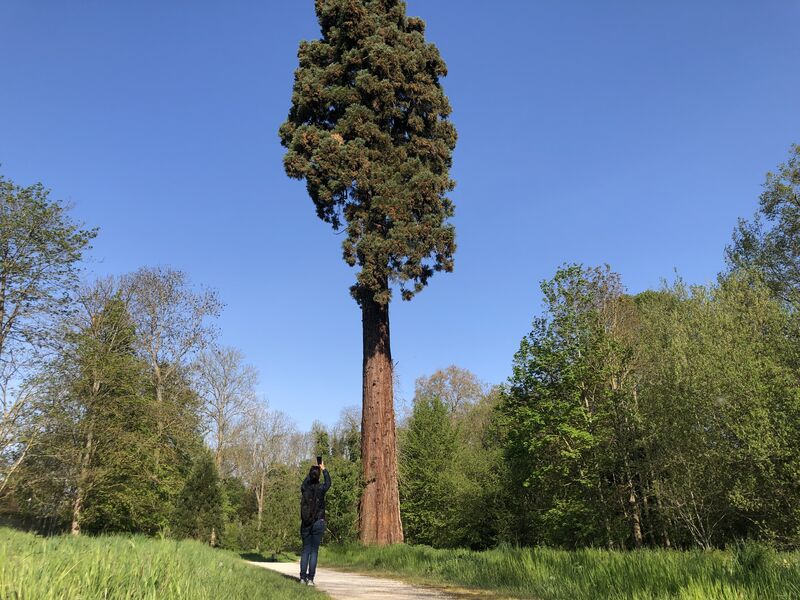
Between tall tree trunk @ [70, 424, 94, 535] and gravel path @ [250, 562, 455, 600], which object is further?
tall tree trunk @ [70, 424, 94, 535]

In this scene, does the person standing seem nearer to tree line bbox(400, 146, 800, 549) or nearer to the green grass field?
the green grass field

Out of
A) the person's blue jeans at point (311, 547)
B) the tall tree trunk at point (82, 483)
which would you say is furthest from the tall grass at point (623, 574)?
the tall tree trunk at point (82, 483)

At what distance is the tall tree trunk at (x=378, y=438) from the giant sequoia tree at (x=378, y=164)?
1.2 inches

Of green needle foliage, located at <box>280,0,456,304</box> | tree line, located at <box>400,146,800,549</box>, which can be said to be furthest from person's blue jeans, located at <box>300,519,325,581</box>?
tree line, located at <box>400,146,800,549</box>

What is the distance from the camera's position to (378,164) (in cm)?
1539

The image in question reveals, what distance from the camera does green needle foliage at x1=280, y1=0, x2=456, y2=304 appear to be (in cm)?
1498

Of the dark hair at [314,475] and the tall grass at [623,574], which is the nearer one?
the tall grass at [623,574]

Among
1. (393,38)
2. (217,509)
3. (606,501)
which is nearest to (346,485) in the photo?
(217,509)

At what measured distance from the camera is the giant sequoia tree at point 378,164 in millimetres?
14641

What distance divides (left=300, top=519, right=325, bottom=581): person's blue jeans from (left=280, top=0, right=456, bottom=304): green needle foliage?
764 cm

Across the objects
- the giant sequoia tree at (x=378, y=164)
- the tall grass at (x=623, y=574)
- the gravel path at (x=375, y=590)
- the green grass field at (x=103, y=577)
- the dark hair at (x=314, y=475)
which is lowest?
the gravel path at (x=375, y=590)

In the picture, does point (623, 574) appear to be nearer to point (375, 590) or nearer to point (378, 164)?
point (375, 590)

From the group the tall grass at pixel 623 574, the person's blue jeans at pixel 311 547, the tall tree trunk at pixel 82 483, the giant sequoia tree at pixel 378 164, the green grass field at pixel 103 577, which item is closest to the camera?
the green grass field at pixel 103 577

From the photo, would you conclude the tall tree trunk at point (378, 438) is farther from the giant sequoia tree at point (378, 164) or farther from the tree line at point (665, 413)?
the tree line at point (665, 413)
